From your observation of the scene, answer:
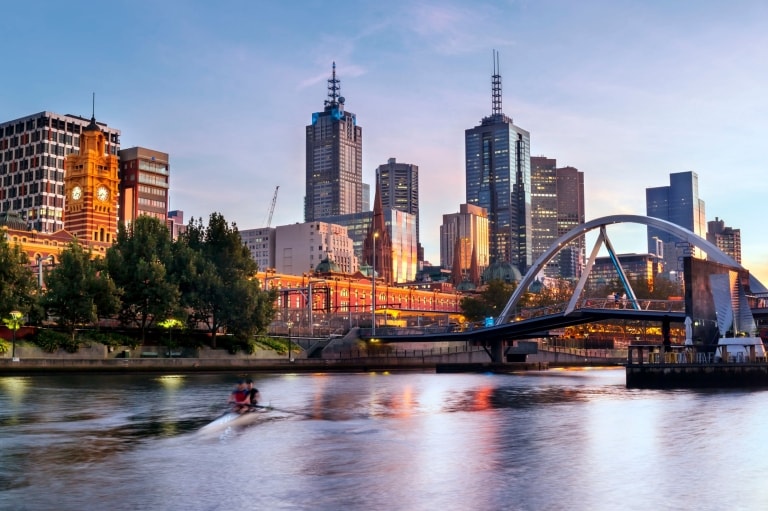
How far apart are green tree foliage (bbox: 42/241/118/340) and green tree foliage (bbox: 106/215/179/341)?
2.21 metres

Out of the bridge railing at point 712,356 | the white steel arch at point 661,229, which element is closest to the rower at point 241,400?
the bridge railing at point 712,356

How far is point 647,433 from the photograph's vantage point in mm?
43812

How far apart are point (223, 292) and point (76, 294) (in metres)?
19.7

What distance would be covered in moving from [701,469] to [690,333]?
171ft

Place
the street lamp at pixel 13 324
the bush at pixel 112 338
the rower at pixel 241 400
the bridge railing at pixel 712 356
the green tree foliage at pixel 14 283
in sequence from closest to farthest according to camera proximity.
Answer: the rower at pixel 241 400 → the bridge railing at pixel 712 356 → the street lamp at pixel 13 324 → the green tree foliage at pixel 14 283 → the bush at pixel 112 338

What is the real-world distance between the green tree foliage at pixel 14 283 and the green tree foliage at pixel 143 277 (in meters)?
10.2

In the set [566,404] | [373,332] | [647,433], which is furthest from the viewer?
[373,332]

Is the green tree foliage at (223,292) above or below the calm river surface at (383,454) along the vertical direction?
above

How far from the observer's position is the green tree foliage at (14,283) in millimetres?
90625

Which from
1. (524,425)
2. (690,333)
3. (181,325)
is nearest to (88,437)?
(524,425)

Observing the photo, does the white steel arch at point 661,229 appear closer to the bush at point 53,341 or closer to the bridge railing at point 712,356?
the bridge railing at point 712,356

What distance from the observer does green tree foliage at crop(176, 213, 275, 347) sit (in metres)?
110

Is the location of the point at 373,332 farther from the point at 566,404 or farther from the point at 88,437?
the point at 88,437

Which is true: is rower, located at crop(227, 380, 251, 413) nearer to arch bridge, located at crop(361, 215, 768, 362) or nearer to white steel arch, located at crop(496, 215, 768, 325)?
arch bridge, located at crop(361, 215, 768, 362)
